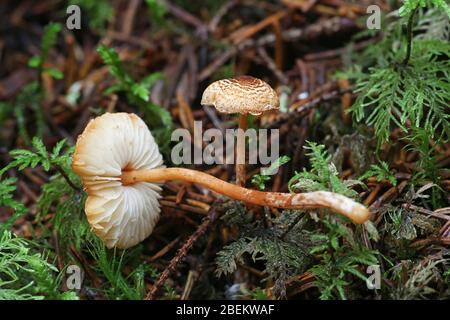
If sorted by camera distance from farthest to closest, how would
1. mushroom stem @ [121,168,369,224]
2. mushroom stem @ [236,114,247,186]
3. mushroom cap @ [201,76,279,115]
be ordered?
mushroom stem @ [236,114,247,186] < mushroom cap @ [201,76,279,115] < mushroom stem @ [121,168,369,224]

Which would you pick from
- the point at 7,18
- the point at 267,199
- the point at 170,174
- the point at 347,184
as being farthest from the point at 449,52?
the point at 7,18

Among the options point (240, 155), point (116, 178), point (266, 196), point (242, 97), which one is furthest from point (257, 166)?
point (116, 178)

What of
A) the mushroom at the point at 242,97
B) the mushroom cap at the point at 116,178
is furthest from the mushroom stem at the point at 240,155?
the mushroom cap at the point at 116,178

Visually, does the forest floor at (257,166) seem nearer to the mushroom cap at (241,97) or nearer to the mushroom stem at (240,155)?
the mushroom stem at (240,155)

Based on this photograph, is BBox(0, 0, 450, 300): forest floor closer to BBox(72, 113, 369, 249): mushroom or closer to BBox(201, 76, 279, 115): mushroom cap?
BBox(72, 113, 369, 249): mushroom

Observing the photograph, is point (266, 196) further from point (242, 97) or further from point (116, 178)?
point (116, 178)

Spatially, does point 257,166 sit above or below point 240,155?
below

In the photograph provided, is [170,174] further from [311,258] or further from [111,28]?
[111,28]

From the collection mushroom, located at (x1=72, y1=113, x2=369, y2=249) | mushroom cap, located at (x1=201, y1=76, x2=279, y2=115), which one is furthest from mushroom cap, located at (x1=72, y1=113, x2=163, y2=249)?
mushroom cap, located at (x1=201, y1=76, x2=279, y2=115)
